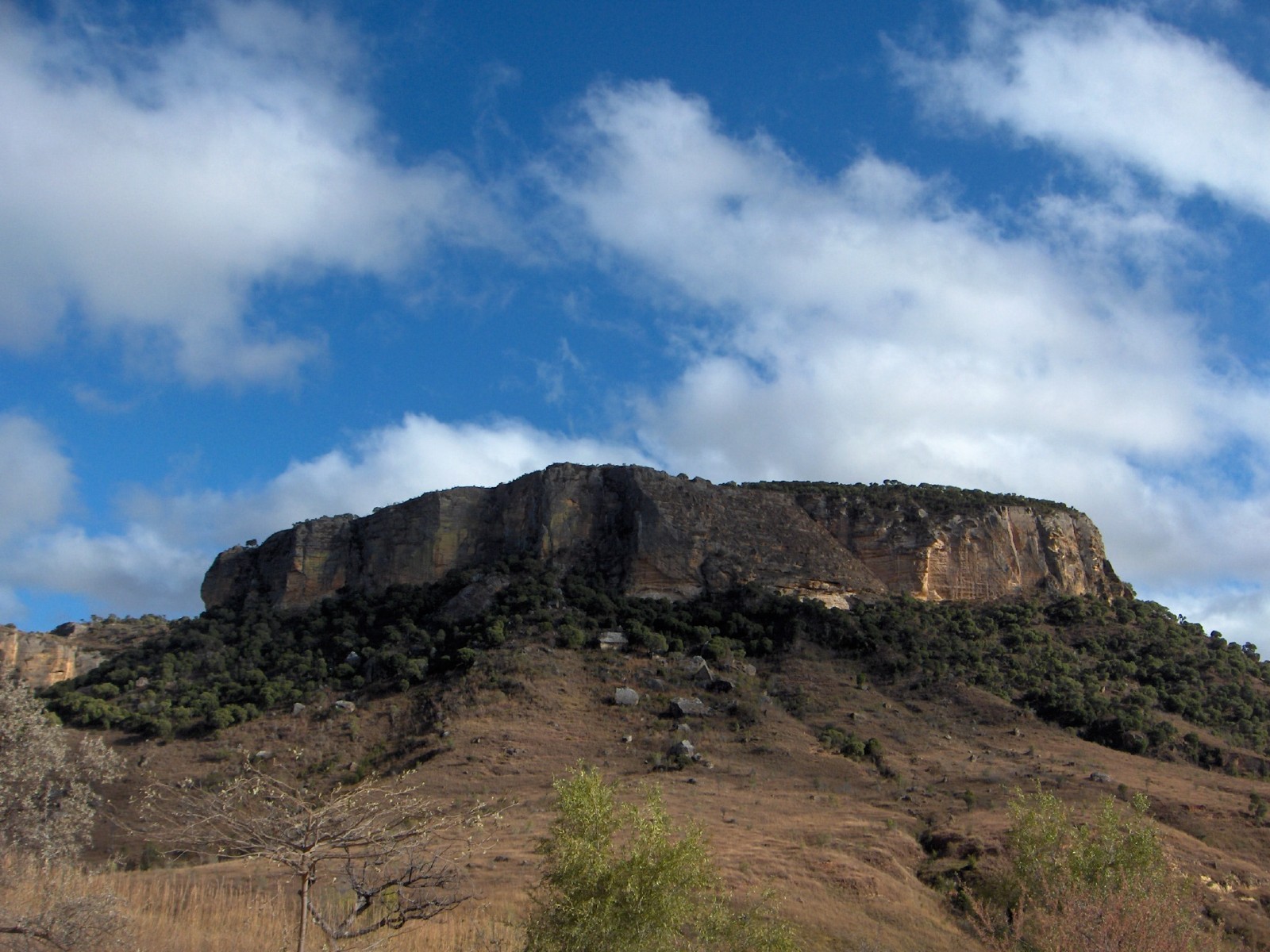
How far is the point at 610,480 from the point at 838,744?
29510mm

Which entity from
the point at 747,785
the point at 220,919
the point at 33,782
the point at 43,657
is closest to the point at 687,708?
the point at 747,785

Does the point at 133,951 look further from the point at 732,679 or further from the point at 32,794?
the point at 732,679

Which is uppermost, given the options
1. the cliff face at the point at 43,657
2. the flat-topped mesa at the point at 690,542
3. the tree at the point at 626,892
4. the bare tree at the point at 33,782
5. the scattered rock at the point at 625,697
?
the flat-topped mesa at the point at 690,542

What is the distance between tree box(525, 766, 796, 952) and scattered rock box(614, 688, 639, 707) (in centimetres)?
3258

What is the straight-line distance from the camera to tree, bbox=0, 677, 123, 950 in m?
13.7

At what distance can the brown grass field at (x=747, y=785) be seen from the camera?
25.5m

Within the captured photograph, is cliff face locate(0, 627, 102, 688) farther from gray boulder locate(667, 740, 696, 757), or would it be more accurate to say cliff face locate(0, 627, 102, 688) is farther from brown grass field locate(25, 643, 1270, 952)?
gray boulder locate(667, 740, 696, 757)

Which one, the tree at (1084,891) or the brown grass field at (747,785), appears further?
the brown grass field at (747,785)

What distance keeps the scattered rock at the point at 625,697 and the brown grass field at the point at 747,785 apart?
2.08ft

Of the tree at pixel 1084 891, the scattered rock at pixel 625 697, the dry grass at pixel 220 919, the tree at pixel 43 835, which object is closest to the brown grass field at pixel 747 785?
the dry grass at pixel 220 919

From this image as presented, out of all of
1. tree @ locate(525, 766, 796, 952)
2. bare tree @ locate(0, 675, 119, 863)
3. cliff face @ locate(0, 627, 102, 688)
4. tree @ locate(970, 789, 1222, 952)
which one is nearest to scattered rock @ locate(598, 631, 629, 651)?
tree @ locate(970, 789, 1222, 952)

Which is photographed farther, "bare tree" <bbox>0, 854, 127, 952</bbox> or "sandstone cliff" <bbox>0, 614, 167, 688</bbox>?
"sandstone cliff" <bbox>0, 614, 167, 688</bbox>

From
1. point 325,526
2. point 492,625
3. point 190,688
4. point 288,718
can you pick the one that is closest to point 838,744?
point 492,625

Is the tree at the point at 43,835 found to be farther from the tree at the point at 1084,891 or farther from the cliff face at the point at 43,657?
the cliff face at the point at 43,657
